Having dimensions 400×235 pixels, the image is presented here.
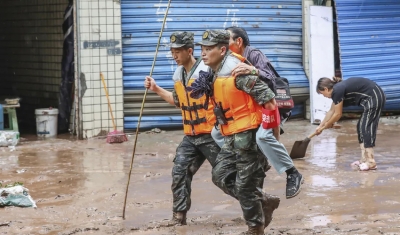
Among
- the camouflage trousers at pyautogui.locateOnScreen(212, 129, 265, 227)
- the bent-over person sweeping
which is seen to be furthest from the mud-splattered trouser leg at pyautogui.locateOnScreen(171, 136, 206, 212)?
the bent-over person sweeping

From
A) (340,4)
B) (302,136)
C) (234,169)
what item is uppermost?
(340,4)

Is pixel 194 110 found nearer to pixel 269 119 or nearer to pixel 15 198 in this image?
pixel 269 119

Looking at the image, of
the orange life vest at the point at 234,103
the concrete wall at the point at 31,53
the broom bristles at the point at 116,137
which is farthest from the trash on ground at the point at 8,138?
the orange life vest at the point at 234,103

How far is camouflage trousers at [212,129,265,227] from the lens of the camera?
6246 millimetres

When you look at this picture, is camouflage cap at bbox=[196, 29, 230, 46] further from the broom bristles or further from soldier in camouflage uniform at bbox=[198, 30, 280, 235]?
the broom bristles

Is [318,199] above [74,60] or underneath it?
underneath

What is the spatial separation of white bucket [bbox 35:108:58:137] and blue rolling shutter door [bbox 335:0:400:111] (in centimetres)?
519

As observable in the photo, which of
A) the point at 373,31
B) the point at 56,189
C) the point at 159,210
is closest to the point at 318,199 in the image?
the point at 159,210

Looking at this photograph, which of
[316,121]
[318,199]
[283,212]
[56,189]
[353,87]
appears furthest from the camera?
[316,121]

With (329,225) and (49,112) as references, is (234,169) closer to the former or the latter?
(329,225)

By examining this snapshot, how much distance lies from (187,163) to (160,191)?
5.41ft

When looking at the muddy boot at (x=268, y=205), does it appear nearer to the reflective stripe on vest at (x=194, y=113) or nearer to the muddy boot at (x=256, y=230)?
the muddy boot at (x=256, y=230)

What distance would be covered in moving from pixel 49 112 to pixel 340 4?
5.46 m

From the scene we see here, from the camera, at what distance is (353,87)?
9.61 meters
